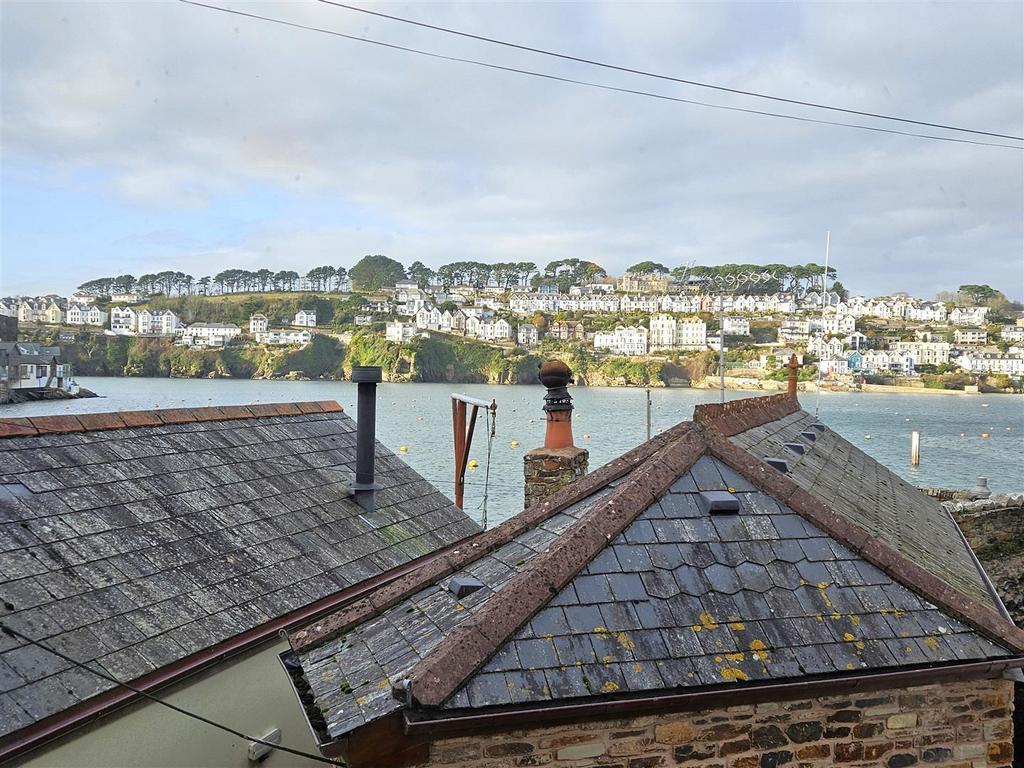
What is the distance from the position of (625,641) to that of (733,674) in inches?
25.6

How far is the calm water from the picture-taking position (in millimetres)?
44188

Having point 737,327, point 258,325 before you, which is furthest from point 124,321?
point 737,327

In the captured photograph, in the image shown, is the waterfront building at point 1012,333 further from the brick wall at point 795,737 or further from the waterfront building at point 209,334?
the brick wall at point 795,737

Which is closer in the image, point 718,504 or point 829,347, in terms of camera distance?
point 718,504

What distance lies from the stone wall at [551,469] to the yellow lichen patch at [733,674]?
5.14 m

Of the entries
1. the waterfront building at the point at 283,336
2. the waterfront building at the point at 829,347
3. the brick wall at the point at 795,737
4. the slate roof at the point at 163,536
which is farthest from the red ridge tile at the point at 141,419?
the waterfront building at the point at 283,336

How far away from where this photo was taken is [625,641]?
4477 millimetres

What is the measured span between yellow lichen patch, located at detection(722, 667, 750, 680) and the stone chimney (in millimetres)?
5160

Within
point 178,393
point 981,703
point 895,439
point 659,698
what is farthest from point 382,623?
point 178,393

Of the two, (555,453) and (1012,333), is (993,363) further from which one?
(555,453)

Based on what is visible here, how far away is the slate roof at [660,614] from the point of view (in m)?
4.23

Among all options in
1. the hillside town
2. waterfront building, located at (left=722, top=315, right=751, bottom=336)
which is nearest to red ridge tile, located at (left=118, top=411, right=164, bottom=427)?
the hillside town

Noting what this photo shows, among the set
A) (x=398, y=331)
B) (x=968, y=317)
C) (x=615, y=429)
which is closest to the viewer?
(x=615, y=429)

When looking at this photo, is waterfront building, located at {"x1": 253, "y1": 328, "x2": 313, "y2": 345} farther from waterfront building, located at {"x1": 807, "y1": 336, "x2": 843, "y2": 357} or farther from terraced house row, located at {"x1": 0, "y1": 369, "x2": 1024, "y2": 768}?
terraced house row, located at {"x1": 0, "y1": 369, "x2": 1024, "y2": 768}
